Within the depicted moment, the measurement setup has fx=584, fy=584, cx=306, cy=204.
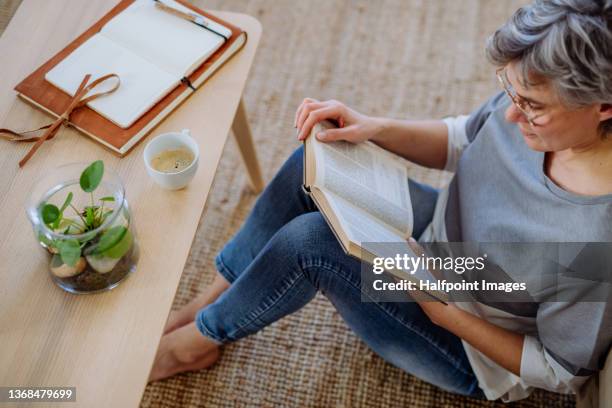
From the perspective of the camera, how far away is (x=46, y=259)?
0.83 m

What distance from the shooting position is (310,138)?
961 mm

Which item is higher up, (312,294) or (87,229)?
(87,229)

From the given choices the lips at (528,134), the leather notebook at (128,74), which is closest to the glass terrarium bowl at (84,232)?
the leather notebook at (128,74)

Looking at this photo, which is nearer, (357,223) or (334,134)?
(357,223)

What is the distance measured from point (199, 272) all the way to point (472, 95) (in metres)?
0.97

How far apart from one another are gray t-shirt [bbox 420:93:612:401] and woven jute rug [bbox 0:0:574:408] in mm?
395

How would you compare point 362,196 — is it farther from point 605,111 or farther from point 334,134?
point 605,111

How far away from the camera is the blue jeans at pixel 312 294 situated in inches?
38.1

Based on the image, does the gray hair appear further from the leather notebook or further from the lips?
the leather notebook

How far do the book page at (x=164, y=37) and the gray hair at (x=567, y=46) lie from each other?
1.68ft

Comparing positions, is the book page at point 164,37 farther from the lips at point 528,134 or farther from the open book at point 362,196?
the lips at point 528,134

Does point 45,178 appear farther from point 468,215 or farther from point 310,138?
point 468,215


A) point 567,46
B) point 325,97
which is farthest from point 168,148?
point 325,97

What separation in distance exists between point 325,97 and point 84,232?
111 centimetres
